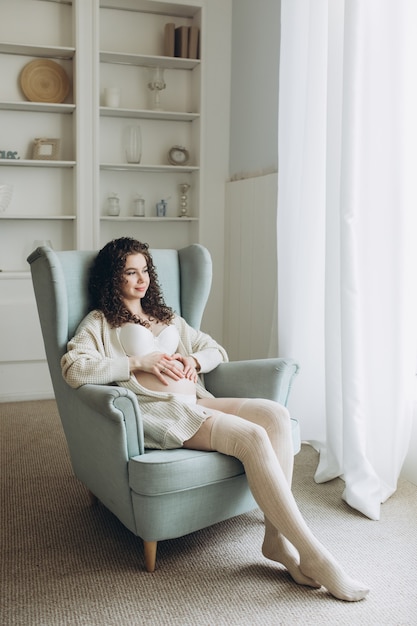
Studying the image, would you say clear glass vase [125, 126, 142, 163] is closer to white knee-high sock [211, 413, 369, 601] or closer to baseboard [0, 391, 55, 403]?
baseboard [0, 391, 55, 403]

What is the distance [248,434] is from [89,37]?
300 cm

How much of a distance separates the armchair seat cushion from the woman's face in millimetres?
606

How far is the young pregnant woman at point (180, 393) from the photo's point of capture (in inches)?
79.5

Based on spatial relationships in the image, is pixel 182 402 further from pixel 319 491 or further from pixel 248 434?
pixel 319 491

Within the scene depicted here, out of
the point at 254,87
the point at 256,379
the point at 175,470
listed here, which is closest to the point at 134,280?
the point at 256,379

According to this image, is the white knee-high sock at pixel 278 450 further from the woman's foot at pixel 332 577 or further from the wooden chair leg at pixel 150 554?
the wooden chair leg at pixel 150 554

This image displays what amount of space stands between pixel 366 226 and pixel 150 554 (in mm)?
1419

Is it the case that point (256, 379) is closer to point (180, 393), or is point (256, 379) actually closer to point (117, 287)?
point (180, 393)

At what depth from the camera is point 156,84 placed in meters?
4.45

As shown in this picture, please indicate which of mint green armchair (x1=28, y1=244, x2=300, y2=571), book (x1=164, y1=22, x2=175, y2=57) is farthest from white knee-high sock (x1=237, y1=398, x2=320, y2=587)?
book (x1=164, y1=22, x2=175, y2=57)

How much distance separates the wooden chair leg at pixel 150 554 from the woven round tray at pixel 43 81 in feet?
9.98

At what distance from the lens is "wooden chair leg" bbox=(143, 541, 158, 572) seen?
2.13 meters

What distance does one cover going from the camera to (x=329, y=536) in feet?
7.91

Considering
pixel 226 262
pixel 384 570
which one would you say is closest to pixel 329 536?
pixel 384 570
